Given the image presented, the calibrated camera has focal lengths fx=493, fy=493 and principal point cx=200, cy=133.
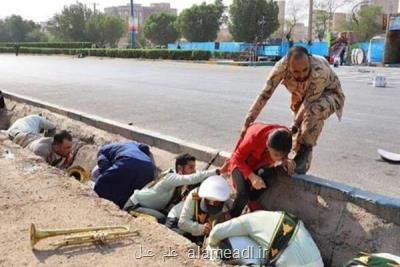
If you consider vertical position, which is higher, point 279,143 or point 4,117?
point 279,143

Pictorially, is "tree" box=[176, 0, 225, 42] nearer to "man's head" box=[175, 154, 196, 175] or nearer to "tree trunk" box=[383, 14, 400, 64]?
"tree trunk" box=[383, 14, 400, 64]

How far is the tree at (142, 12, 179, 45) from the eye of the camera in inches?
2376

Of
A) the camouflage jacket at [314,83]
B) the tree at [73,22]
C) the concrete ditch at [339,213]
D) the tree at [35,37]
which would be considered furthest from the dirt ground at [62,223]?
the tree at [35,37]

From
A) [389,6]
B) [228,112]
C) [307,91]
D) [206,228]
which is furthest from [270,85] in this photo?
[389,6]

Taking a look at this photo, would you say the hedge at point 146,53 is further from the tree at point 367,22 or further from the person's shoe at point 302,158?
the person's shoe at point 302,158

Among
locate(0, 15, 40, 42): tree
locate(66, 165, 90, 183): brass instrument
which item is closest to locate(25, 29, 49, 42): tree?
locate(0, 15, 40, 42): tree

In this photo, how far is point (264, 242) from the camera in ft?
12.1

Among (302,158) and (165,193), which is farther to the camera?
(165,193)

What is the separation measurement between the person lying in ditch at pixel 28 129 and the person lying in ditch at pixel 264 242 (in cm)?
436

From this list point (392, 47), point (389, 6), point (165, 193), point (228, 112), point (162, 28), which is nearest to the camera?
point (165, 193)

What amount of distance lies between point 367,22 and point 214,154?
52.3 metres

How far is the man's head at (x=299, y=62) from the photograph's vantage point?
408 cm

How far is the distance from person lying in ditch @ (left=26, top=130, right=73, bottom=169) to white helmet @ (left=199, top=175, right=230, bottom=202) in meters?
2.90

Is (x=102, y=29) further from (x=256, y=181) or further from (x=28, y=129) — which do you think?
(x=256, y=181)
